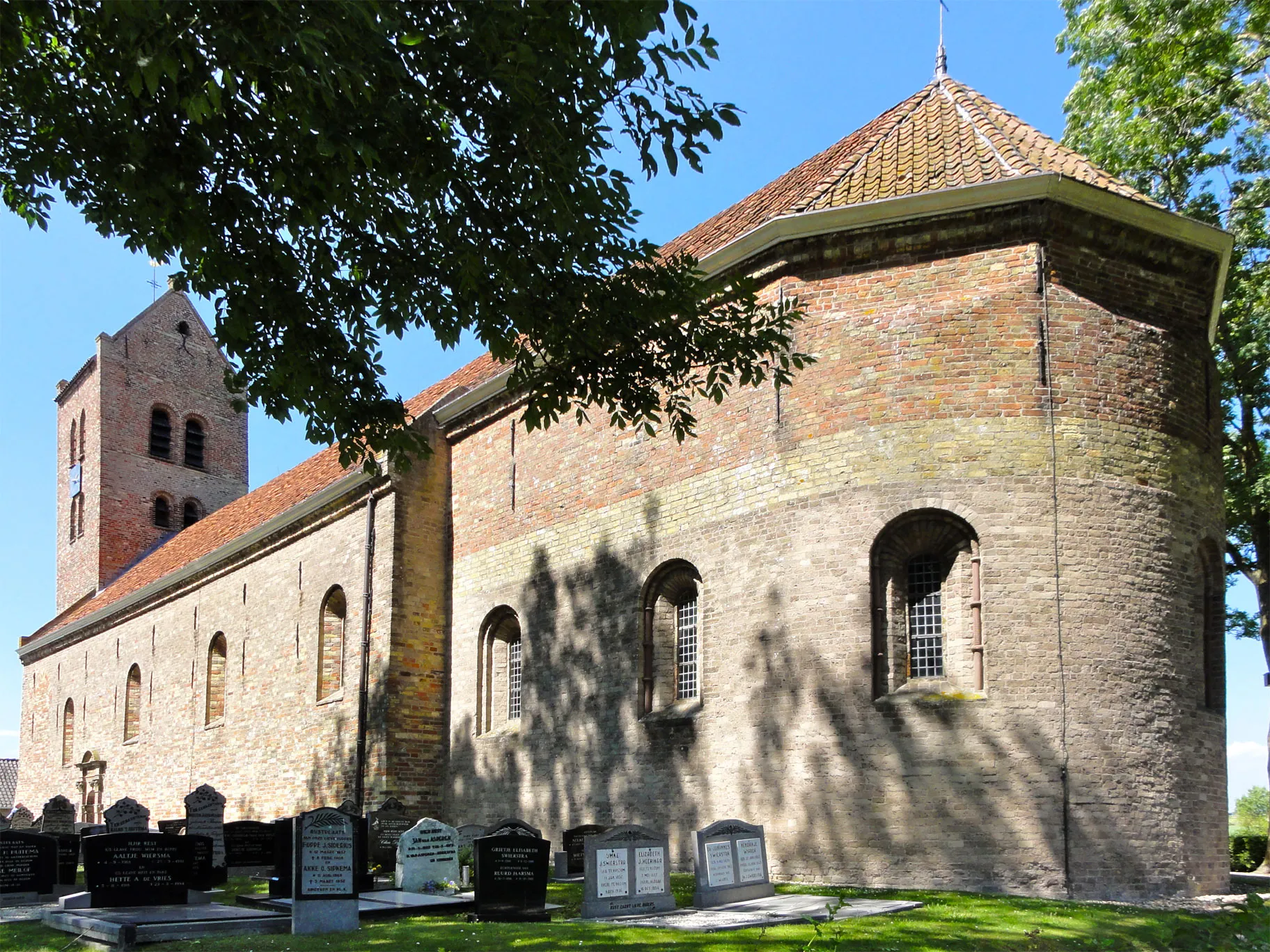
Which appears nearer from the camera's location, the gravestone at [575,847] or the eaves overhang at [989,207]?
the eaves overhang at [989,207]

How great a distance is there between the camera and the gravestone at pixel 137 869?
41.6 ft

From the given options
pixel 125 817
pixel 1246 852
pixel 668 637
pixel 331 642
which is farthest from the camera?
pixel 1246 852

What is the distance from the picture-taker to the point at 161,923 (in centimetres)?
1121

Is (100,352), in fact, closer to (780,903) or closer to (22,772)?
(22,772)

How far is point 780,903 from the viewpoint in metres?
11.8

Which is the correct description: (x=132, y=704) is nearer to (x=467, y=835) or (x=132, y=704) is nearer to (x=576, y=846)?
(x=467, y=835)

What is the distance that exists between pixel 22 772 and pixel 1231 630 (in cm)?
3772

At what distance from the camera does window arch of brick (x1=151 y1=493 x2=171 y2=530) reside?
4047cm

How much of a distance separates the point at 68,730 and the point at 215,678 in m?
12.0

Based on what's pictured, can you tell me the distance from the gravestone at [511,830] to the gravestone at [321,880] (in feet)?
4.76

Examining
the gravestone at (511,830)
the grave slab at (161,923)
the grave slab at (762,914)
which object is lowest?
the grave slab at (161,923)

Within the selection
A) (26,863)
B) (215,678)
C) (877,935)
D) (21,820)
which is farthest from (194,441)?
(877,935)

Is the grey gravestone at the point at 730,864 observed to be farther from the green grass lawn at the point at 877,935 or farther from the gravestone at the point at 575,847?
the gravestone at the point at 575,847

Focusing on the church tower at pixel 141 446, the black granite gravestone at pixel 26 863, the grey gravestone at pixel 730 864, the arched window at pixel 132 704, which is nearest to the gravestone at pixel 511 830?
the grey gravestone at pixel 730 864
